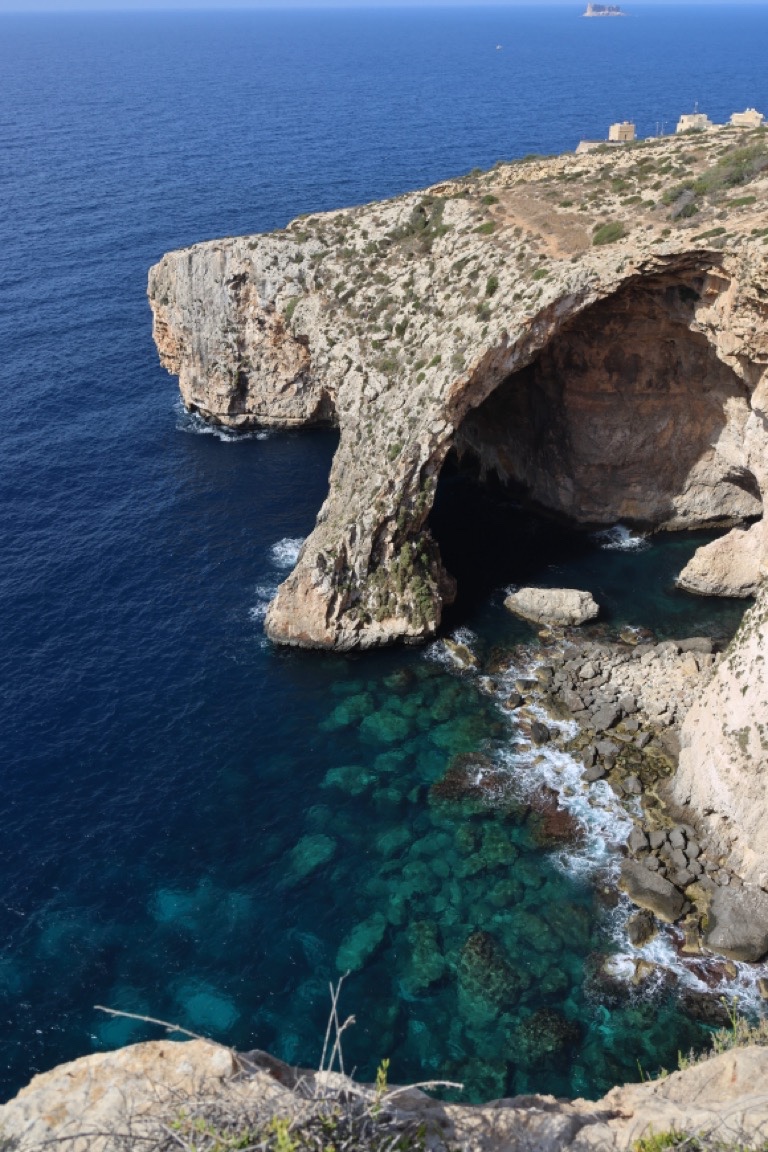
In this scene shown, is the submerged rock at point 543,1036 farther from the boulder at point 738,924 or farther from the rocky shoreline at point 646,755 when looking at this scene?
the boulder at point 738,924

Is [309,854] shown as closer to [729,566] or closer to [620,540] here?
[729,566]

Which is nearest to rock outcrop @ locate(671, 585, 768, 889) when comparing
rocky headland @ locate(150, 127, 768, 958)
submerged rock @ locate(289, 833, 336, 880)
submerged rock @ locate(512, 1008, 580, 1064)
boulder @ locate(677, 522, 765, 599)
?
rocky headland @ locate(150, 127, 768, 958)

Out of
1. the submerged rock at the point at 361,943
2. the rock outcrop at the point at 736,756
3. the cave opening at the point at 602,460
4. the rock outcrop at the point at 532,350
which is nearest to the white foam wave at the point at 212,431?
the rock outcrop at the point at 532,350

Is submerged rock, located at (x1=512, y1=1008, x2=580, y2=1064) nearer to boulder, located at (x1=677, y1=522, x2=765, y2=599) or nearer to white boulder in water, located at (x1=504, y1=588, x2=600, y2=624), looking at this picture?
white boulder in water, located at (x1=504, y1=588, x2=600, y2=624)

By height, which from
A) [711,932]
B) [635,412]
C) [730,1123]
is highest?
[635,412]

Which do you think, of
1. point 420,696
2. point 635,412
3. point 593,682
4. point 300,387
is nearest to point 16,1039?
point 420,696

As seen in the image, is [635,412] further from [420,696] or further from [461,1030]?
[461,1030]

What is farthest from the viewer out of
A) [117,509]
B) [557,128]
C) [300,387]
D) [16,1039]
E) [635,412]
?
[557,128]
